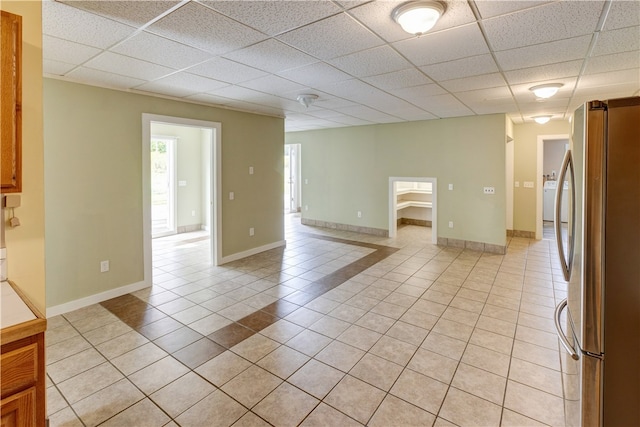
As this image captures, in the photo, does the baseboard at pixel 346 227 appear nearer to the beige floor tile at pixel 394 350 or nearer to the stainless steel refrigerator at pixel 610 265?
the beige floor tile at pixel 394 350

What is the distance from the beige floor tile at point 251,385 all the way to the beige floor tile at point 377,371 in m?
0.60

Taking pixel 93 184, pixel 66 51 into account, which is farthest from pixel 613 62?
pixel 93 184

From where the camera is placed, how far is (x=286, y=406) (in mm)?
2053

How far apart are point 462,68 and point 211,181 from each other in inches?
146

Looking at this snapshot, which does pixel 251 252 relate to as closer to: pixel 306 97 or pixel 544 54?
pixel 306 97

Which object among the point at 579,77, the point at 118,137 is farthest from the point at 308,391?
the point at 579,77

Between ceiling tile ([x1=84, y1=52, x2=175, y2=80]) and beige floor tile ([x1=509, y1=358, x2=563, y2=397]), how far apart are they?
3963 millimetres

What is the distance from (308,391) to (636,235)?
1.98 metres

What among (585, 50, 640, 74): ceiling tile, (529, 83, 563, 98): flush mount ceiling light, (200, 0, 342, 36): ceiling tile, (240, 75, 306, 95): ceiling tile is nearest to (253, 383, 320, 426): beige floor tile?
(200, 0, 342, 36): ceiling tile

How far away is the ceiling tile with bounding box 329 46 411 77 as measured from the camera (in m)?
2.69

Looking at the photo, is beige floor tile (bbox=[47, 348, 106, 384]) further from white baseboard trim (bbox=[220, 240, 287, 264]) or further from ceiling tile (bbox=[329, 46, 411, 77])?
ceiling tile (bbox=[329, 46, 411, 77])

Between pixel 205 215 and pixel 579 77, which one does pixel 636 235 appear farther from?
pixel 205 215

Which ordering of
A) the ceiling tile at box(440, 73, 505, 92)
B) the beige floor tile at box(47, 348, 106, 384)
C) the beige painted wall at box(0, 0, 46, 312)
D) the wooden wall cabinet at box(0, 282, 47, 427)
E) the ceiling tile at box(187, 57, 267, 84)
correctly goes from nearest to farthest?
the wooden wall cabinet at box(0, 282, 47, 427), the beige painted wall at box(0, 0, 46, 312), the beige floor tile at box(47, 348, 106, 384), the ceiling tile at box(187, 57, 267, 84), the ceiling tile at box(440, 73, 505, 92)

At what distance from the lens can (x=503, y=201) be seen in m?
5.60
